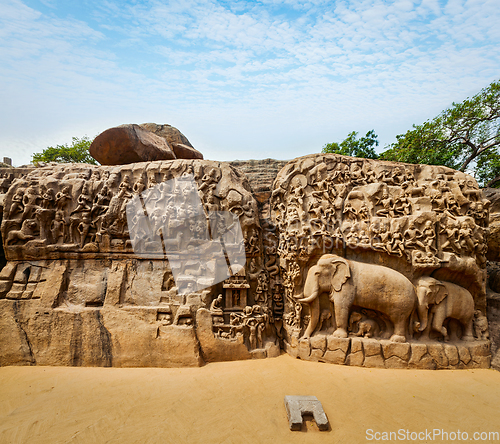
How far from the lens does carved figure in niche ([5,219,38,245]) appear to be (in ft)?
21.3

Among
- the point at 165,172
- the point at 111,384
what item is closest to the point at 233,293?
the point at 111,384

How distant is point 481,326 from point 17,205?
10.4 meters

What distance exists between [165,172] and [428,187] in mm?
5917

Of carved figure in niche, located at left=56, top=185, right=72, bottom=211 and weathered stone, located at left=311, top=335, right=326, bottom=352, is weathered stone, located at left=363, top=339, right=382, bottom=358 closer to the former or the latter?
→ weathered stone, located at left=311, top=335, right=326, bottom=352

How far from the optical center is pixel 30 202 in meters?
6.57

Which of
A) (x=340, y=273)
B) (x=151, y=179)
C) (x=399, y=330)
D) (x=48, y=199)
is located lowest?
Answer: (x=399, y=330)

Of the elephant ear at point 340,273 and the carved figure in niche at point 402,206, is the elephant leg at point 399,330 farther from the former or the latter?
the carved figure in niche at point 402,206

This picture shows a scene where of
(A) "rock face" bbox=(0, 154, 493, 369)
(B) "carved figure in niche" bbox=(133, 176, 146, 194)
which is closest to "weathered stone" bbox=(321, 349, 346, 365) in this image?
(A) "rock face" bbox=(0, 154, 493, 369)

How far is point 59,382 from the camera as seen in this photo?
5195mm

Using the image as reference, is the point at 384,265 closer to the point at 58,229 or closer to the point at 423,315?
the point at 423,315

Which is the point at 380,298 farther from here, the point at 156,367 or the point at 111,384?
the point at 111,384

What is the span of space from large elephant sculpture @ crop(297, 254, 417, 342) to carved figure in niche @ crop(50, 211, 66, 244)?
5.47 m

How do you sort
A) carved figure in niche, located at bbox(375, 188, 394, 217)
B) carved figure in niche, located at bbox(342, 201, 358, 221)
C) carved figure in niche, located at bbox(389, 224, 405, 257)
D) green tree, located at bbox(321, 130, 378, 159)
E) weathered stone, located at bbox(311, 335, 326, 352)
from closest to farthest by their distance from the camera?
weathered stone, located at bbox(311, 335, 326, 352) < carved figure in niche, located at bbox(389, 224, 405, 257) < carved figure in niche, located at bbox(375, 188, 394, 217) < carved figure in niche, located at bbox(342, 201, 358, 221) < green tree, located at bbox(321, 130, 378, 159)

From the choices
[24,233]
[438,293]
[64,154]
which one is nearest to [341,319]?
[438,293]
